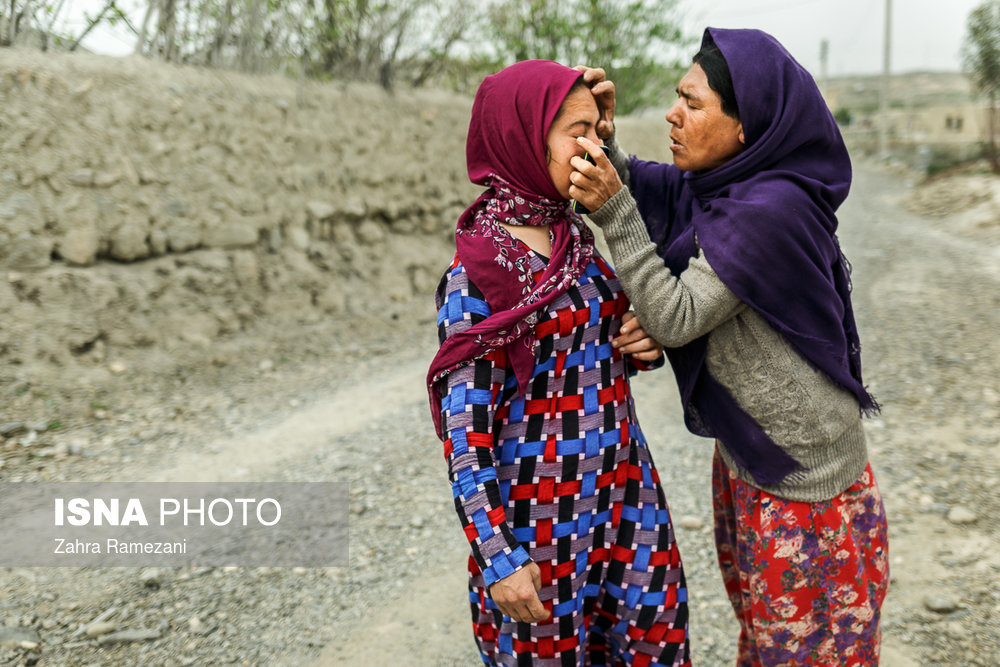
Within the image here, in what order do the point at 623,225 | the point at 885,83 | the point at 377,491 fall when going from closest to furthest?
1. the point at 623,225
2. the point at 377,491
3. the point at 885,83

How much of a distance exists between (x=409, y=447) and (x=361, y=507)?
0.61 metres

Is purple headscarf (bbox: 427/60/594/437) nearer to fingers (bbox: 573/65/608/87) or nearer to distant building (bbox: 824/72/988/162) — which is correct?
fingers (bbox: 573/65/608/87)

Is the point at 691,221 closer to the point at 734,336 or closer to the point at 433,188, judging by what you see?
the point at 734,336

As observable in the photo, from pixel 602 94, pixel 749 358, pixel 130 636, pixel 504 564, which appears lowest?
pixel 130 636

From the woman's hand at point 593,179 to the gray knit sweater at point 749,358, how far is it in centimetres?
2

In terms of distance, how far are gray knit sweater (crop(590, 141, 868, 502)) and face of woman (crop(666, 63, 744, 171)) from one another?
0.18m

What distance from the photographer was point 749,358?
4.99ft

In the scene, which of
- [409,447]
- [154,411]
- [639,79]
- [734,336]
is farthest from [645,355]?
[639,79]

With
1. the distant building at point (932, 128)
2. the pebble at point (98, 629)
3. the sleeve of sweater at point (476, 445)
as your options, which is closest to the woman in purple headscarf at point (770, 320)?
the sleeve of sweater at point (476, 445)

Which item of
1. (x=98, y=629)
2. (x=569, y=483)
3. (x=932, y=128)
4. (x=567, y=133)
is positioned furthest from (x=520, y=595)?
(x=932, y=128)

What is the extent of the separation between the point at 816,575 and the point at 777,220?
2.54 feet

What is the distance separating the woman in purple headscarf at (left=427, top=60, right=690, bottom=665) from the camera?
4.58 feet

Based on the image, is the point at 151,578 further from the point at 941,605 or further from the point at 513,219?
the point at 941,605

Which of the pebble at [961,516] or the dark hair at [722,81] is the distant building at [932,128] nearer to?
the pebble at [961,516]
